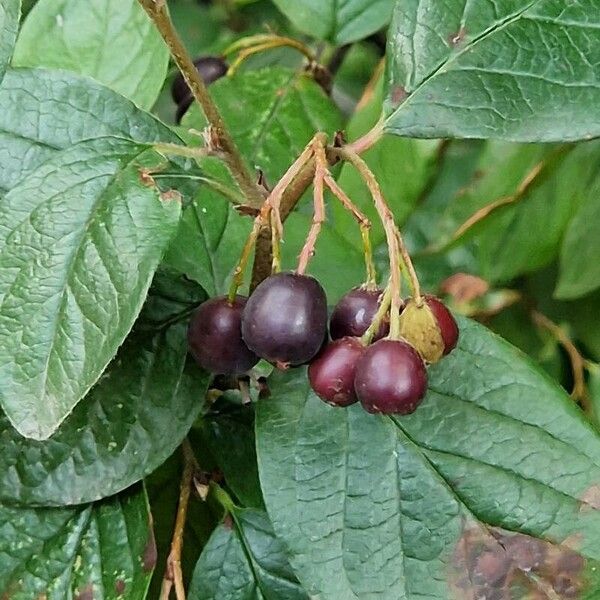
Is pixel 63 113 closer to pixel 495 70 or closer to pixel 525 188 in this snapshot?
pixel 495 70

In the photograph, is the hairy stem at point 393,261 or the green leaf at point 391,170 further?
the green leaf at point 391,170

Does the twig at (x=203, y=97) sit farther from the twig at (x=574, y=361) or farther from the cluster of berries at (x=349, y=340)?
the twig at (x=574, y=361)

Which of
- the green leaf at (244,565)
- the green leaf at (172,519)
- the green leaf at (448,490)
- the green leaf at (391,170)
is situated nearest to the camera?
the green leaf at (448,490)

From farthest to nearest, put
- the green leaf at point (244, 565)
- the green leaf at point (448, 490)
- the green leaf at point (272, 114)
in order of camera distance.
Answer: the green leaf at point (272, 114) < the green leaf at point (244, 565) < the green leaf at point (448, 490)

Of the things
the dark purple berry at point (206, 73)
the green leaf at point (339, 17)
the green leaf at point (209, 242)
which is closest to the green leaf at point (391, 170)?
the green leaf at point (339, 17)

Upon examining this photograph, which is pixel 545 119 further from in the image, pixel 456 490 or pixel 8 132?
pixel 8 132

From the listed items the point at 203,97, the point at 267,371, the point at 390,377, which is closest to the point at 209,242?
the point at 267,371

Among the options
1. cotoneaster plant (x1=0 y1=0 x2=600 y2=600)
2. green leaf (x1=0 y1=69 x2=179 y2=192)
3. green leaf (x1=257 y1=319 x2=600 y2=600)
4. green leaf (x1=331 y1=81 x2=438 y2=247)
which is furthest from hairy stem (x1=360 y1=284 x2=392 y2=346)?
green leaf (x1=331 y1=81 x2=438 y2=247)
